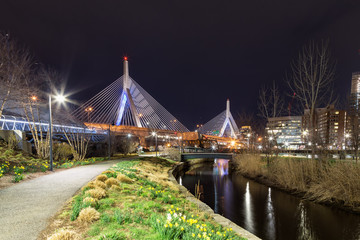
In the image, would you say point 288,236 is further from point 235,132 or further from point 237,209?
point 235,132

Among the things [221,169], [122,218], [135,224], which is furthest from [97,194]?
[221,169]

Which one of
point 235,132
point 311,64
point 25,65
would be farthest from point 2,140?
point 235,132

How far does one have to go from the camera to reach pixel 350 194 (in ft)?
35.0

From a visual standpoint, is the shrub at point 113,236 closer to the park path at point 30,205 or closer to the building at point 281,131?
the park path at point 30,205

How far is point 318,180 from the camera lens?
1323cm

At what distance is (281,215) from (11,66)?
19.9 meters

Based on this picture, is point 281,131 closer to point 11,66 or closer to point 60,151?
point 60,151

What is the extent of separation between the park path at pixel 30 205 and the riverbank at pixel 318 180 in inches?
530

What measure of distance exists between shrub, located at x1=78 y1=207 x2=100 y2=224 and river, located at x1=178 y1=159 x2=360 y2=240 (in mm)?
7730

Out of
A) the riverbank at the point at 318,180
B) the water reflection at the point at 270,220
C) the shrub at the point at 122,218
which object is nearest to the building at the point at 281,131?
the riverbank at the point at 318,180

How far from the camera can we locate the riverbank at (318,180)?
421 inches

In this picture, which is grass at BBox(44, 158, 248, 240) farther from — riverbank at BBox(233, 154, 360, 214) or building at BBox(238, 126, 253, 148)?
building at BBox(238, 126, 253, 148)

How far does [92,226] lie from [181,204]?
3.67m

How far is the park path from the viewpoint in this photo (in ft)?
13.7
